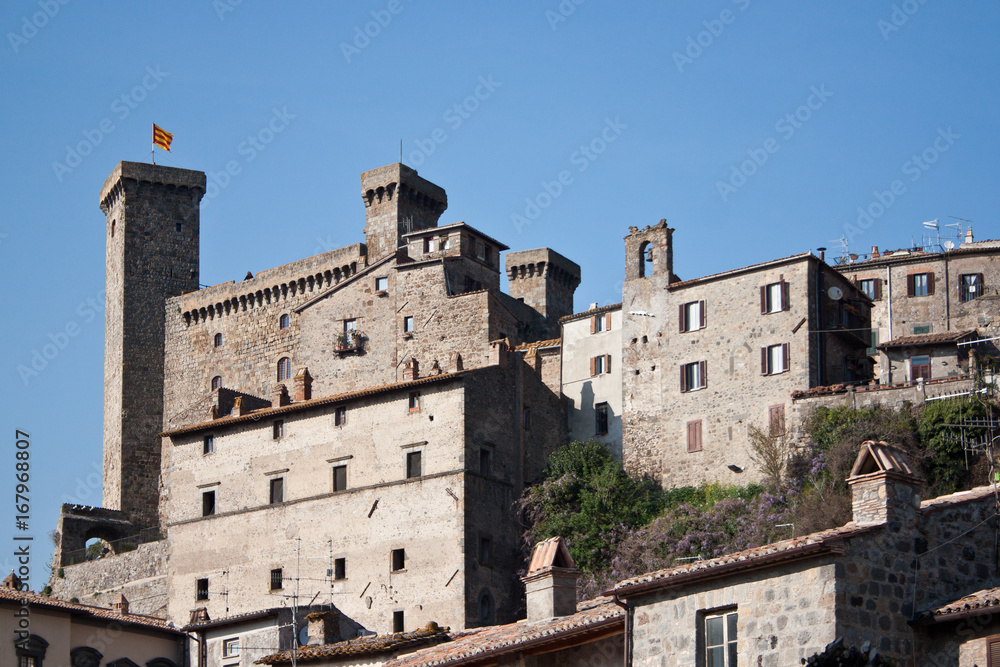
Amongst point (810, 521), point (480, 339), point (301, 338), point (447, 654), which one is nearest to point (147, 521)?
point (301, 338)

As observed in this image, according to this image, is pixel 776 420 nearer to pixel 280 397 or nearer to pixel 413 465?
pixel 413 465

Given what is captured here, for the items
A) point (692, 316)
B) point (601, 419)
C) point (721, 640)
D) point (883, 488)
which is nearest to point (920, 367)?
point (692, 316)

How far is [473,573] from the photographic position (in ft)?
173

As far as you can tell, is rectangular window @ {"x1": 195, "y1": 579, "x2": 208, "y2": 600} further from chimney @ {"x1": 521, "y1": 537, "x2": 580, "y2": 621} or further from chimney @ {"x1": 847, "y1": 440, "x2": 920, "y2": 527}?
chimney @ {"x1": 847, "y1": 440, "x2": 920, "y2": 527}

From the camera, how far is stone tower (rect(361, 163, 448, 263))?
7569cm

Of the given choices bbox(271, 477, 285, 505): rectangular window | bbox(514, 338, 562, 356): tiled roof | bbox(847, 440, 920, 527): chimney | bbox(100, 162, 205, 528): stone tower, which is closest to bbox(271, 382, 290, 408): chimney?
bbox(271, 477, 285, 505): rectangular window

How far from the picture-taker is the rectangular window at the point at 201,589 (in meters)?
57.7

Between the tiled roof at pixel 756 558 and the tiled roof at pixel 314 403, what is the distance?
33.1 meters

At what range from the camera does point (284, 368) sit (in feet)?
248

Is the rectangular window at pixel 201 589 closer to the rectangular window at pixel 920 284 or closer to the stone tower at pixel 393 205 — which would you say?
the stone tower at pixel 393 205

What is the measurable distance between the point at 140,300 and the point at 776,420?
4048cm

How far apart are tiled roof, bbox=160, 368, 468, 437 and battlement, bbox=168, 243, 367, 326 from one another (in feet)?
55.4

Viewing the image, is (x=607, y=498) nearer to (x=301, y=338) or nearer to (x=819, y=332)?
(x=819, y=332)

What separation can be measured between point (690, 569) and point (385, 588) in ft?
108
